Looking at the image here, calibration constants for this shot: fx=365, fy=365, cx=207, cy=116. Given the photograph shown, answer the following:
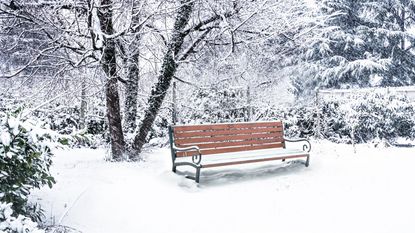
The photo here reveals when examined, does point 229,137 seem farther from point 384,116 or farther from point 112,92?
point 384,116

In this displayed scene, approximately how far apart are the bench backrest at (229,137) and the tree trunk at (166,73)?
4.50 ft

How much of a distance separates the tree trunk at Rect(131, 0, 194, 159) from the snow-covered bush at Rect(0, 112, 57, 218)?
3.97 metres

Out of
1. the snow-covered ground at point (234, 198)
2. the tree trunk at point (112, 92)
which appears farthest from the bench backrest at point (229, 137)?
the tree trunk at point (112, 92)

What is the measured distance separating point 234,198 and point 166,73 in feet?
10.2

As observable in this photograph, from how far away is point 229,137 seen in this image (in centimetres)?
659

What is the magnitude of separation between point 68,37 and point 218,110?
551 cm

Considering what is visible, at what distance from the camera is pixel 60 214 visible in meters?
3.88

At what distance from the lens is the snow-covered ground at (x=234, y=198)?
3.96m

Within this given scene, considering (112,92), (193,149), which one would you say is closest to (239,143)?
(193,149)

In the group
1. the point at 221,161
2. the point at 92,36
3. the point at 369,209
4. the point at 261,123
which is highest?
the point at 92,36

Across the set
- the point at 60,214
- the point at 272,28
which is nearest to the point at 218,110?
the point at 272,28

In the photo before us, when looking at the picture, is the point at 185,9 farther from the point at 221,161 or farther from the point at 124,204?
the point at 124,204

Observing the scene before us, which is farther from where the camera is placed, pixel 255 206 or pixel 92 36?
pixel 92 36

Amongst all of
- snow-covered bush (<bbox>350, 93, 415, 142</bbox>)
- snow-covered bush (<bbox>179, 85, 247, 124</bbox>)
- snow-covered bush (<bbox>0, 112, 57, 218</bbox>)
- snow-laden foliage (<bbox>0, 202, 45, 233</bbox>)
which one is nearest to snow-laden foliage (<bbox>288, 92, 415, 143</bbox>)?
snow-covered bush (<bbox>350, 93, 415, 142</bbox>)
